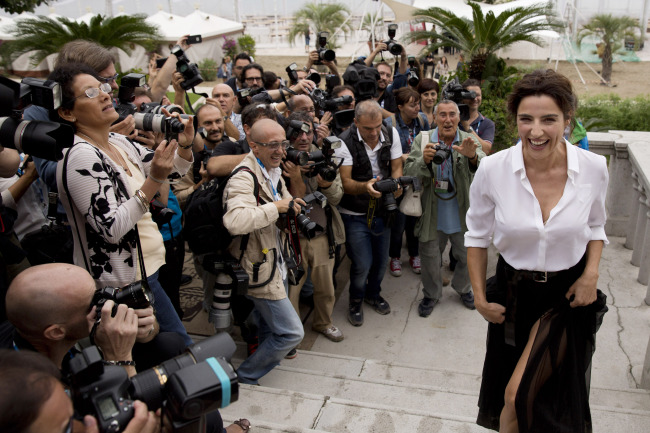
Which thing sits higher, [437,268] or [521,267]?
[521,267]

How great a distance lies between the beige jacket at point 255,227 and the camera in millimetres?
3357

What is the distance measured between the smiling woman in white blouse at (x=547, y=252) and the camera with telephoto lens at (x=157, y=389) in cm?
146

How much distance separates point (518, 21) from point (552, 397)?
24.0ft

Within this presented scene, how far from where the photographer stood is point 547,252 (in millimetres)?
2438

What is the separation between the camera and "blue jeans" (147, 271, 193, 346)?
117 inches

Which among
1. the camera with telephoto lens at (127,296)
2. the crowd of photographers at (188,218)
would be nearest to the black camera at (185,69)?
the crowd of photographers at (188,218)

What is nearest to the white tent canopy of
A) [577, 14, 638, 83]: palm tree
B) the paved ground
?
[577, 14, 638, 83]: palm tree

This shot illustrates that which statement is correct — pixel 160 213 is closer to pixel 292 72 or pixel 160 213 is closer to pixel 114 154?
pixel 114 154

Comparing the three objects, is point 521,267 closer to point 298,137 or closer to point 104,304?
point 104,304

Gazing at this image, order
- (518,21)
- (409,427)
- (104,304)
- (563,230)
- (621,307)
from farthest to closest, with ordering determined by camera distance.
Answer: (518,21) → (621,307) → (409,427) → (563,230) → (104,304)

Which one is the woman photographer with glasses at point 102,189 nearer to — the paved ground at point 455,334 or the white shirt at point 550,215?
the white shirt at point 550,215

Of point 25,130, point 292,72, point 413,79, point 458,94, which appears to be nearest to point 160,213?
point 25,130

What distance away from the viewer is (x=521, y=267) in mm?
2502

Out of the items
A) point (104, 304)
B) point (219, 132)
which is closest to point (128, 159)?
point (104, 304)
